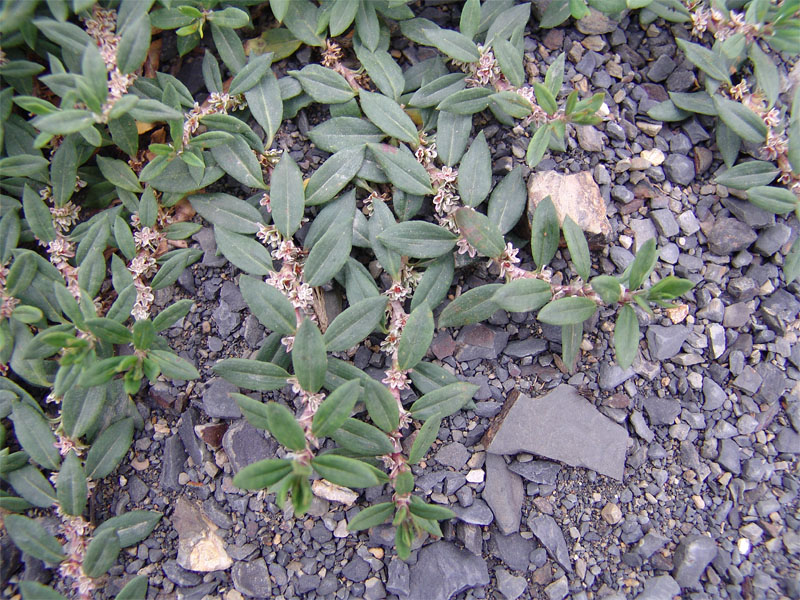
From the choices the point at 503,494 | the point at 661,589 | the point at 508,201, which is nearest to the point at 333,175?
the point at 508,201

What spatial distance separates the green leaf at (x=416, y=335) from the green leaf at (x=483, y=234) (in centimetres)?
33

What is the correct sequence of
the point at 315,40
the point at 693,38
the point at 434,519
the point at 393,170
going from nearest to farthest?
the point at 434,519 → the point at 393,170 → the point at 315,40 → the point at 693,38

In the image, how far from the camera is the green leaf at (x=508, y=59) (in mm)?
2371

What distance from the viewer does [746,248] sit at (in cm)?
257

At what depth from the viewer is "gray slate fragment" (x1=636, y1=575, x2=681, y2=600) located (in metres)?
2.18

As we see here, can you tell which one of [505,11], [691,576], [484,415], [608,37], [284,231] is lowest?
[691,576]

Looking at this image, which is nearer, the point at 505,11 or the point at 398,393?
the point at 398,393

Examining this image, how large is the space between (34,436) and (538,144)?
2227 millimetres

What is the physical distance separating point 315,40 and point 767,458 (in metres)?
2.60

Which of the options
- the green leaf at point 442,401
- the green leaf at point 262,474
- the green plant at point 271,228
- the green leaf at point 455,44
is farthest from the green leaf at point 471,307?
the green leaf at point 455,44

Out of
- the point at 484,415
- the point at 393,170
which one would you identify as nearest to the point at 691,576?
the point at 484,415

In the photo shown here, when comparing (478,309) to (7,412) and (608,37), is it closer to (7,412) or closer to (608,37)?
(608,37)

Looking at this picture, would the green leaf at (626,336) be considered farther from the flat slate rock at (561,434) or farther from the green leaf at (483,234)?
the green leaf at (483,234)

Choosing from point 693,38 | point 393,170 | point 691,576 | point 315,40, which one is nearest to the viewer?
point 691,576
